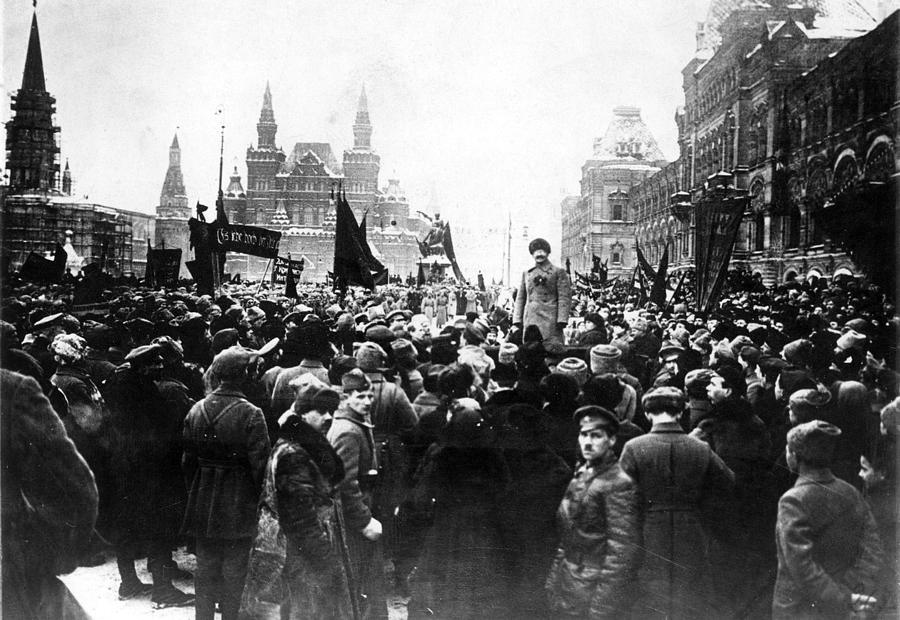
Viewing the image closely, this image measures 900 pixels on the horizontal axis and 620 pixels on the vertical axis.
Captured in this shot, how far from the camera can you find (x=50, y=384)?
5.21 m

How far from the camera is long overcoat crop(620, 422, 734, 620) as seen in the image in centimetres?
396

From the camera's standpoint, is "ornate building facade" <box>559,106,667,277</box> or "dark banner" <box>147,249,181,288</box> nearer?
"dark banner" <box>147,249,181,288</box>

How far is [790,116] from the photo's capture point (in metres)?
25.7

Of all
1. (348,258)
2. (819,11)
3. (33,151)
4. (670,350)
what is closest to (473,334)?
(670,350)

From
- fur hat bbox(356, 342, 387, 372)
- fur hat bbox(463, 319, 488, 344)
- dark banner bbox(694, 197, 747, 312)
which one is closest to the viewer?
fur hat bbox(356, 342, 387, 372)

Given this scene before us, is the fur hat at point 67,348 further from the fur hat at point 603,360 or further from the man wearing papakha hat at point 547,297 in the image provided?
the man wearing papakha hat at point 547,297

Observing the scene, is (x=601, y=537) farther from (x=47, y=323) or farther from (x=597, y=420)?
(x=47, y=323)

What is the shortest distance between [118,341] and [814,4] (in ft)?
78.2

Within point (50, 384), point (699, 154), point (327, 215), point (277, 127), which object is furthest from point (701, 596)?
point (277, 127)

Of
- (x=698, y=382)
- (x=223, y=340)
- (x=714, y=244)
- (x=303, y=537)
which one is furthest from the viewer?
(x=714, y=244)

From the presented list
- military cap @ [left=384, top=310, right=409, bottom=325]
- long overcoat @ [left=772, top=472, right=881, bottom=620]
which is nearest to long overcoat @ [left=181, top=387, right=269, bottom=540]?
long overcoat @ [left=772, top=472, right=881, bottom=620]

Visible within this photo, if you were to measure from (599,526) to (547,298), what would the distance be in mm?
4054

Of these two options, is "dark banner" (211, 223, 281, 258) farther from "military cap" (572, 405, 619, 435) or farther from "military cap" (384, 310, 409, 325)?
"military cap" (572, 405, 619, 435)

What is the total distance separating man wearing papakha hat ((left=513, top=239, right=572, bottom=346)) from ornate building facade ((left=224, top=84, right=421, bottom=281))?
7035cm
